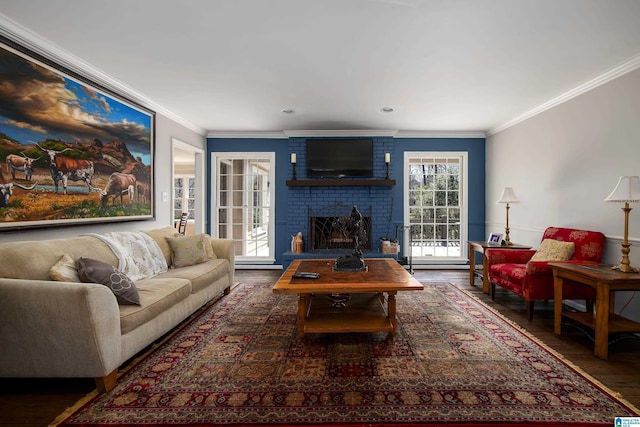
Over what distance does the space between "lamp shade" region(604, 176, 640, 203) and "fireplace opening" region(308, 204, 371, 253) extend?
132 inches

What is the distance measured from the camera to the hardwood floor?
5.61 ft

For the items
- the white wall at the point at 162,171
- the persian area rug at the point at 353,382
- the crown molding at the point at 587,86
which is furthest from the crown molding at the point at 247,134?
the crown molding at the point at 587,86

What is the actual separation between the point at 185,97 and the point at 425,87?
287cm

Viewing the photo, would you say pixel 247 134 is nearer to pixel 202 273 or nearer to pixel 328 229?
pixel 328 229

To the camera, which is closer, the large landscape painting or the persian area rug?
the persian area rug

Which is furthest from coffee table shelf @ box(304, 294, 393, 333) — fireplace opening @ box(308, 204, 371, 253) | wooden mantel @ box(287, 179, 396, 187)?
wooden mantel @ box(287, 179, 396, 187)

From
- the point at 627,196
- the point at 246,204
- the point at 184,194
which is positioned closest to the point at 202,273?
the point at 246,204

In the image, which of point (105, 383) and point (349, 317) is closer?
point (105, 383)

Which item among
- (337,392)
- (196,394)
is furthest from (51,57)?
(337,392)

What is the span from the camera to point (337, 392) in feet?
6.15

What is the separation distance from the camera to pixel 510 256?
3.71m

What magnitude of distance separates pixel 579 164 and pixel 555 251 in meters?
1.06

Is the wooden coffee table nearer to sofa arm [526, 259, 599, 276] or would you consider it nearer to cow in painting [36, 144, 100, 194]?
sofa arm [526, 259, 599, 276]

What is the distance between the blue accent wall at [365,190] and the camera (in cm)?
550
